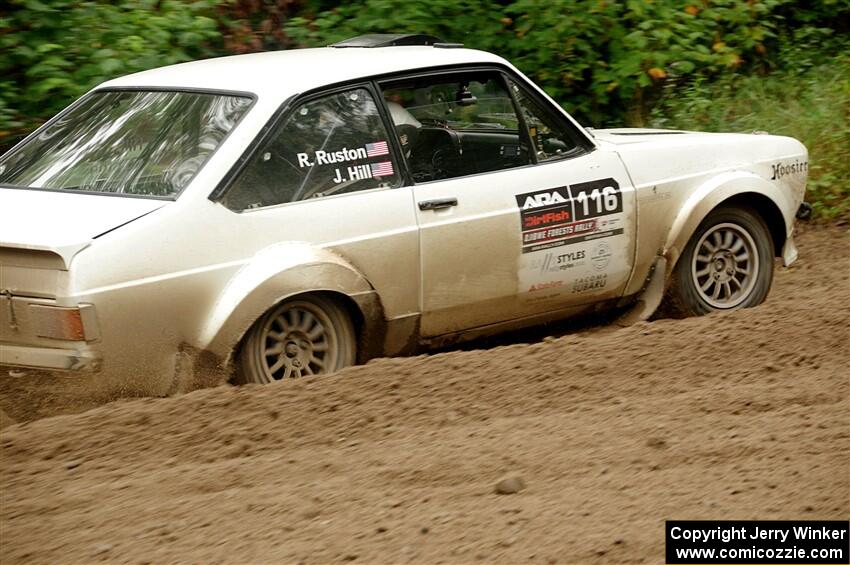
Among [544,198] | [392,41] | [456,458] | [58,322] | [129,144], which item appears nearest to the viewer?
[456,458]

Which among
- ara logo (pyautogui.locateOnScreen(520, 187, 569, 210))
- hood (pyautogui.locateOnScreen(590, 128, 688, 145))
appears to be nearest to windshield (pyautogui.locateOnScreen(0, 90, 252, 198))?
ara logo (pyautogui.locateOnScreen(520, 187, 569, 210))

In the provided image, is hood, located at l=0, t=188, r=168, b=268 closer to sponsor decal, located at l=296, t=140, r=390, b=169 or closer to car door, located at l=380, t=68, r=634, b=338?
sponsor decal, located at l=296, t=140, r=390, b=169

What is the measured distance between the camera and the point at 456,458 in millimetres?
4496

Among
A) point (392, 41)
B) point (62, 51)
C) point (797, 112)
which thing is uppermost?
point (62, 51)

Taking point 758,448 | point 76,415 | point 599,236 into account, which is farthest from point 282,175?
point 758,448

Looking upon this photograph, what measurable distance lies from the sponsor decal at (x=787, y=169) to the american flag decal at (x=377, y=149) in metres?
2.45

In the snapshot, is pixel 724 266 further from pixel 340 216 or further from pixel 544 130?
pixel 340 216

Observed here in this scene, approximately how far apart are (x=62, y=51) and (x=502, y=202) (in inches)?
140

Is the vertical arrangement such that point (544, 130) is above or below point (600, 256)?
above

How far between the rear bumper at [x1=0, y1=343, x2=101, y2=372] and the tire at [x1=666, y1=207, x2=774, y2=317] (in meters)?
3.28

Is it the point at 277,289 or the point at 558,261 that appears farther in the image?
the point at 558,261

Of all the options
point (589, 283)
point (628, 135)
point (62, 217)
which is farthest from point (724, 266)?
point (62, 217)

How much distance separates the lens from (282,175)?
539 centimetres

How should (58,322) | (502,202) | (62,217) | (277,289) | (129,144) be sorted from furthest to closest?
(502,202) < (129,144) < (277,289) < (62,217) < (58,322)
